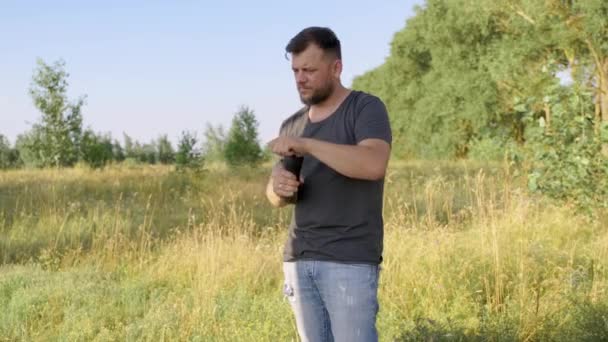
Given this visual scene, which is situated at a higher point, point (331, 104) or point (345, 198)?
point (331, 104)

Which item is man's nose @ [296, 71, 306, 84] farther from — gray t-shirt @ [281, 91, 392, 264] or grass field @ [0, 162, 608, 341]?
grass field @ [0, 162, 608, 341]

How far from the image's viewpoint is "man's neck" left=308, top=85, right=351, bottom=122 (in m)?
2.54

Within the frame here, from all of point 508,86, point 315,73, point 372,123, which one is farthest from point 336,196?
point 508,86

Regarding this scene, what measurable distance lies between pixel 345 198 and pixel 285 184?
235mm

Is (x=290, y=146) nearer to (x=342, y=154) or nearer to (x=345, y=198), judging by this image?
(x=342, y=154)

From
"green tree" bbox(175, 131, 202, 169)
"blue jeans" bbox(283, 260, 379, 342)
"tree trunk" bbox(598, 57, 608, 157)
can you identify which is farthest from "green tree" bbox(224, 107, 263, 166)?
"blue jeans" bbox(283, 260, 379, 342)

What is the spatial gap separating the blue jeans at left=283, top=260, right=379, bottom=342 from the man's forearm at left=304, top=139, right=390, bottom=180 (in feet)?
1.27

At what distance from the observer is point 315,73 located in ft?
8.12

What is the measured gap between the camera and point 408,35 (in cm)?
3325

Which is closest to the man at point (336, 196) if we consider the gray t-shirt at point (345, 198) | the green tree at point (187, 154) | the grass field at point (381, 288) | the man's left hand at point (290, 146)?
the gray t-shirt at point (345, 198)

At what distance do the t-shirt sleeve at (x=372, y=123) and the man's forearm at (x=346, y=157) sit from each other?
0.09 metres

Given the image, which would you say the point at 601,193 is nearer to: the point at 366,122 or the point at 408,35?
the point at 366,122

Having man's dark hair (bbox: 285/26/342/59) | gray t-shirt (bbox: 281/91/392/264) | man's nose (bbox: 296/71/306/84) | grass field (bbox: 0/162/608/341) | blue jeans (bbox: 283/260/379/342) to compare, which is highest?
man's dark hair (bbox: 285/26/342/59)

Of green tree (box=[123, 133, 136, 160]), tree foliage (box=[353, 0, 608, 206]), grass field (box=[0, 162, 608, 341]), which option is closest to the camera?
grass field (box=[0, 162, 608, 341])
